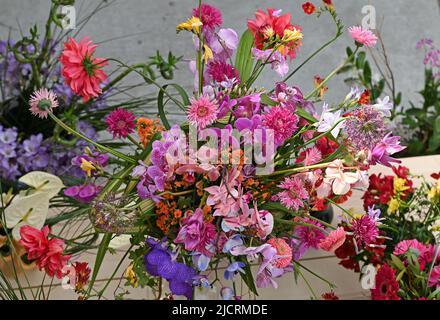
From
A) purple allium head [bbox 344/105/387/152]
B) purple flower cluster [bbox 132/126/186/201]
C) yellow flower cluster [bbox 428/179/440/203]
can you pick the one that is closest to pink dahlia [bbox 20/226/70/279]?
purple flower cluster [bbox 132/126/186/201]

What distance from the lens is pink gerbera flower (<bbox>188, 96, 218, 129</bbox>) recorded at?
0.73 m

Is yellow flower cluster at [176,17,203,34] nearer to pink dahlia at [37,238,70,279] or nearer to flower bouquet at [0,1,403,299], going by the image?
flower bouquet at [0,1,403,299]

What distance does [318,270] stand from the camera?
106cm

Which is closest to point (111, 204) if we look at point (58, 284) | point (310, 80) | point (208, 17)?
point (208, 17)

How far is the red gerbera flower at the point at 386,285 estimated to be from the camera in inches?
34.8

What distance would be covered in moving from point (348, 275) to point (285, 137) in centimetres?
39

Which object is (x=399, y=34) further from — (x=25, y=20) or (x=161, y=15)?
(x=25, y=20)

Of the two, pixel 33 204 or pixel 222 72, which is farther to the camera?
pixel 33 204

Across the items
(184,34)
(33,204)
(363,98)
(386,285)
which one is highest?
(184,34)

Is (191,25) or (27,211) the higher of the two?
(191,25)

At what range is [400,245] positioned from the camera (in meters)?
0.93

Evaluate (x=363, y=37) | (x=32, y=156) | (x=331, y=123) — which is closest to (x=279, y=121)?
(x=331, y=123)

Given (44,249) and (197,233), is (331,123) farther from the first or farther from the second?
(44,249)

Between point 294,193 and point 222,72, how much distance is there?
151 mm
